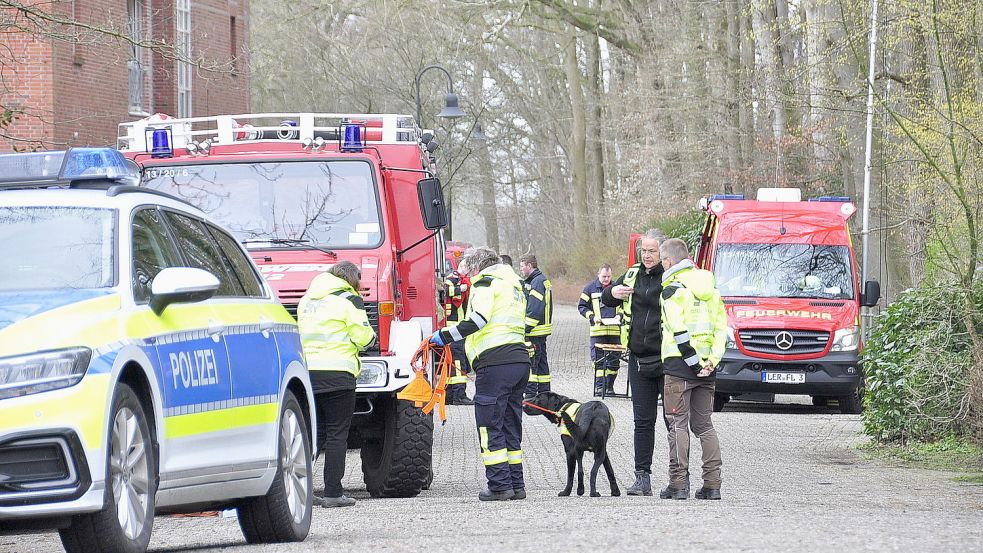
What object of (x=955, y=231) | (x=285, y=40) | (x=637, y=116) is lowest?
(x=955, y=231)

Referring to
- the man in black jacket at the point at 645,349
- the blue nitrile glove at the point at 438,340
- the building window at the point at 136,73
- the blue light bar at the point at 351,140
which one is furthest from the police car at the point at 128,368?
the building window at the point at 136,73

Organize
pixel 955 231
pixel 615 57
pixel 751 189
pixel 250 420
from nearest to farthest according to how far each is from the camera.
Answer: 1. pixel 250 420
2. pixel 955 231
3. pixel 751 189
4. pixel 615 57

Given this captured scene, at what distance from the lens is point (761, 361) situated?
18.2 m

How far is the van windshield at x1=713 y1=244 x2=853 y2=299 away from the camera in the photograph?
18953 millimetres

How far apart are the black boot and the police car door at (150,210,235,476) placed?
14.9ft

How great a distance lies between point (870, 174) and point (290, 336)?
16.6m

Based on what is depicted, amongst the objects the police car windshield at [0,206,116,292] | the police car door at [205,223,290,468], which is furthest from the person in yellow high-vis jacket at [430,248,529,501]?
the police car windshield at [0,206,116,292]

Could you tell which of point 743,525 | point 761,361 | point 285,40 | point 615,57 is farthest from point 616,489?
point 285,40

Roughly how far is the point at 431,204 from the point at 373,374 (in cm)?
146

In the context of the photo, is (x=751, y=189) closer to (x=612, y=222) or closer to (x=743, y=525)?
(x=612, y=222)

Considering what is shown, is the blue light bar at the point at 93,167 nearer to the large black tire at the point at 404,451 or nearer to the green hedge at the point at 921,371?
the large black tire at the point at 404,451

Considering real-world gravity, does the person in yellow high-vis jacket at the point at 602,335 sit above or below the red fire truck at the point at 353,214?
below

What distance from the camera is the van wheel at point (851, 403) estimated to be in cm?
1877

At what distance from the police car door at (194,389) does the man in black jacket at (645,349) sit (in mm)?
4332
